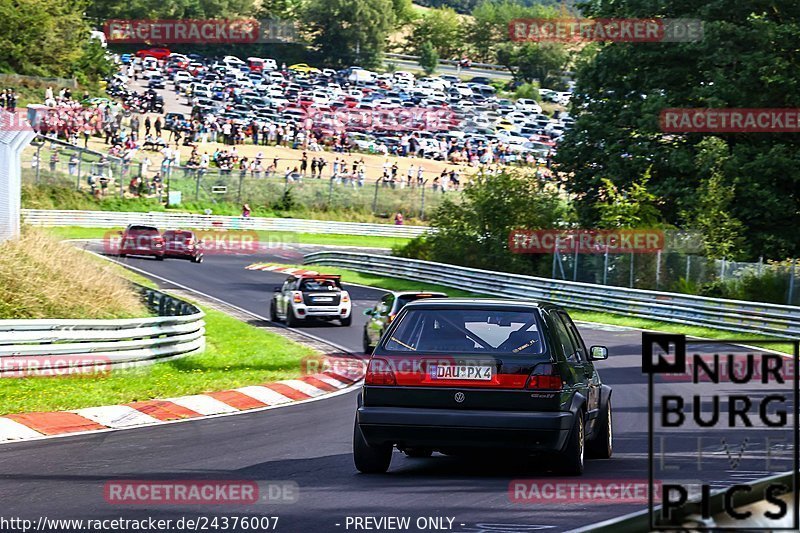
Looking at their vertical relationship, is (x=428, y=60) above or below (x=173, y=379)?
above

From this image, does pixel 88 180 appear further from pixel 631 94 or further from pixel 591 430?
pixel 591 430

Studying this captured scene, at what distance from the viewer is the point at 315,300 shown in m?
30.0

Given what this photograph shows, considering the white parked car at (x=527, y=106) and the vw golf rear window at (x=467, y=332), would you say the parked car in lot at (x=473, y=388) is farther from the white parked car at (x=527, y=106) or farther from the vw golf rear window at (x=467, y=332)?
the white parked car at (x=527, y=106)

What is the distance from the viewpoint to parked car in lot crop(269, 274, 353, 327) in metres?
30.0

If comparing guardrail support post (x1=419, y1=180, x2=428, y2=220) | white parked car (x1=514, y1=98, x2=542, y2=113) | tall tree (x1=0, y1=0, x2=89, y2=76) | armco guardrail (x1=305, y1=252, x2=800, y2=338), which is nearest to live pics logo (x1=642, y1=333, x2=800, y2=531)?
armco guardrail (x1=305, y1=252, x2=800, y2=338)

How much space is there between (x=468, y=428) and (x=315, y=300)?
68.4 feet

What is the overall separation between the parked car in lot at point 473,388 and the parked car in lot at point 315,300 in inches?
786

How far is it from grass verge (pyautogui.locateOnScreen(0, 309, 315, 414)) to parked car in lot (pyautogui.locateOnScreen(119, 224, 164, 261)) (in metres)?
22.8

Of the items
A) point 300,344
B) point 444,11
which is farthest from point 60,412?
point 444,11

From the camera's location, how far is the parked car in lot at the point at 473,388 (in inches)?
366

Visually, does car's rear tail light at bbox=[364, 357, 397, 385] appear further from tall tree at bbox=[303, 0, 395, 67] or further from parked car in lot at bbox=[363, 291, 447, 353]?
tall tree at bbox=[303, 0, 395, 67]

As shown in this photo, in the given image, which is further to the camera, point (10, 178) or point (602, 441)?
point (10, 178)

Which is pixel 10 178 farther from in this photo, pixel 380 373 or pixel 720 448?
pixel 720 448

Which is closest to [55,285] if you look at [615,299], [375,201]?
[615,299]
